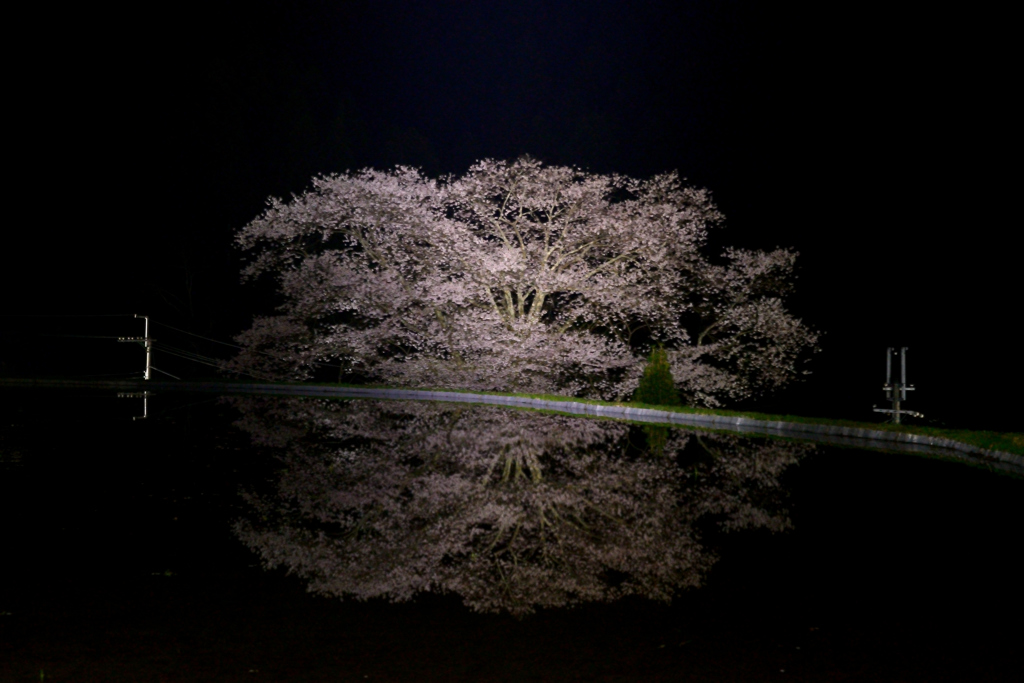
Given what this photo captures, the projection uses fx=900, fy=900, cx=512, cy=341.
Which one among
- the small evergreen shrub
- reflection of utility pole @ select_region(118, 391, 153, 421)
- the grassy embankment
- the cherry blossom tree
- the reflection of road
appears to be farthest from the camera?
the cherry blossom tree

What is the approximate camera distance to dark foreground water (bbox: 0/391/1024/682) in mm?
4848

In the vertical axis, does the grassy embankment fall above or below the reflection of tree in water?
above

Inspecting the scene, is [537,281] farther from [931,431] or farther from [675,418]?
[931,431]

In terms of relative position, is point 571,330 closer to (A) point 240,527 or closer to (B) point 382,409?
(B) point 382,409

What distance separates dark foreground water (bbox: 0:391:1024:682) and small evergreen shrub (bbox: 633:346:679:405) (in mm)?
9581

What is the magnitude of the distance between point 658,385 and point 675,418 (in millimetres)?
2161

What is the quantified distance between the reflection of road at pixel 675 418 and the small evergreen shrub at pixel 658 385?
1.22m

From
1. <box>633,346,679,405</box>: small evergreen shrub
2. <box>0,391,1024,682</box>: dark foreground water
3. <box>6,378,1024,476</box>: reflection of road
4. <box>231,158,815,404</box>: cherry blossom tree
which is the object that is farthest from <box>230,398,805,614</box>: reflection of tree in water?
<box>231,158,815,404</box>: cherry blossom tree

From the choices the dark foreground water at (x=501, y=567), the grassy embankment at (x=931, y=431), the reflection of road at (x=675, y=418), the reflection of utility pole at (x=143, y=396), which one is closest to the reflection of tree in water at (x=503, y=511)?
the dark foreground water at (x=501, y=567)

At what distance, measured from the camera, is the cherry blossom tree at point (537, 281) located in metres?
27.9

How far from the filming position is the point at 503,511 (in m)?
9.34

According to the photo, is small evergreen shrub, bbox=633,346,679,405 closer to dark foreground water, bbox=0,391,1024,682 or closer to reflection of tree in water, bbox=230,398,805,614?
reflection of tree in water, bbox=230,398,805,614

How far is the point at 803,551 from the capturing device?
25.3ft

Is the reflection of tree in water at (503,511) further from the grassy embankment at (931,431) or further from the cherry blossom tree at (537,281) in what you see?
the cherry blossom tree at (537,281)
